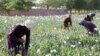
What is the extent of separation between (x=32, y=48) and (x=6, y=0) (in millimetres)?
58129

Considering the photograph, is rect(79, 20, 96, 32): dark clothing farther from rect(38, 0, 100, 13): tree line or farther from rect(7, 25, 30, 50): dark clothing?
rect(38, 0, 100, 13): tree line

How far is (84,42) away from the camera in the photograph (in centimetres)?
1107

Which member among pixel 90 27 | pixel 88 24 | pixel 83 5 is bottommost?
pixel 83 5

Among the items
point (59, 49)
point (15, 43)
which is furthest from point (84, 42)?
point (15, 43)

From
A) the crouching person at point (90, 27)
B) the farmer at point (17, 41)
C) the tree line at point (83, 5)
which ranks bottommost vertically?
the tree line at point (83, 5)

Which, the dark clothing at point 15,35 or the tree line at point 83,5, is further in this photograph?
the tree line at point 83,5

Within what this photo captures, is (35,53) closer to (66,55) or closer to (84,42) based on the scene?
(66,55)

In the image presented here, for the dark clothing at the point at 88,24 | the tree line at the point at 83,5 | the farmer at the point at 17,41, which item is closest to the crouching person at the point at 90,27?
the dark clothing at the point at 88,24

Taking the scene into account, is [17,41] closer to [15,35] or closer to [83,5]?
[15,35]

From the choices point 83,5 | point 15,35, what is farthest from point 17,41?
point 83,5

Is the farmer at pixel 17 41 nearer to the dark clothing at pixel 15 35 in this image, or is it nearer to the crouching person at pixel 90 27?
the dark clothing at pixel 15 35

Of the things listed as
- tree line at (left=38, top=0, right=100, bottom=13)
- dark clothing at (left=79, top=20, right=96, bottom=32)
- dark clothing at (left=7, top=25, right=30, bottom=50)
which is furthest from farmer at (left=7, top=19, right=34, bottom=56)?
tree line at (left=38, top=0, right=100, bottom=13)

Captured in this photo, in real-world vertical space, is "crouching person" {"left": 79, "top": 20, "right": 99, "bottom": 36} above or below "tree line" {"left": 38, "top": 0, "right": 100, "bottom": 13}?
above

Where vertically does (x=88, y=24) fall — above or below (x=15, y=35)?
below
